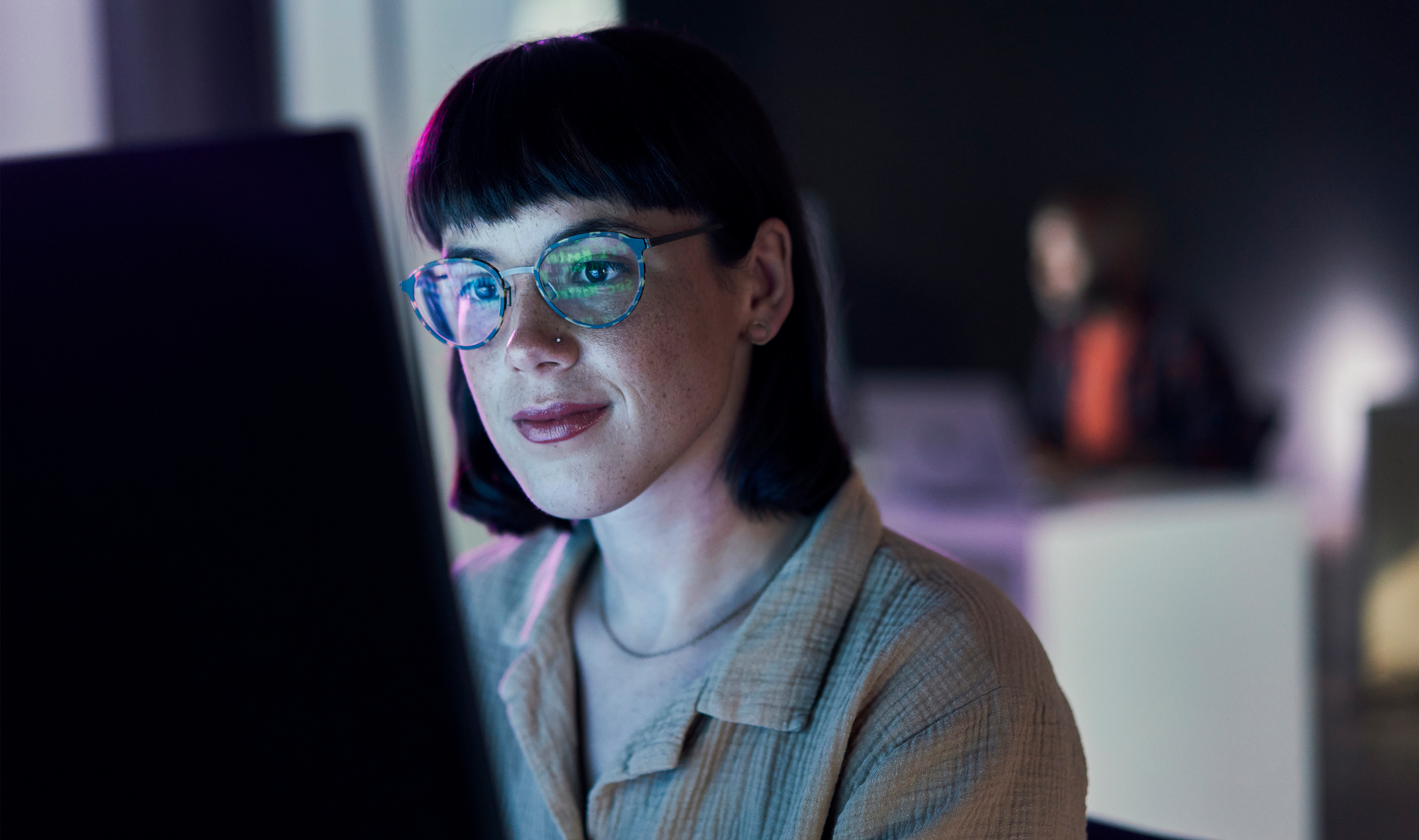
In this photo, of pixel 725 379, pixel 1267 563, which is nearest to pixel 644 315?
pixel 725 379

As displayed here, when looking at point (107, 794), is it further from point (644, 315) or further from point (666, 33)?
point (666, 33)

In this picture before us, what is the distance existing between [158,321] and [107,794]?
0.56 feet

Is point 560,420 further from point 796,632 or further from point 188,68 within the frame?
point 188,68

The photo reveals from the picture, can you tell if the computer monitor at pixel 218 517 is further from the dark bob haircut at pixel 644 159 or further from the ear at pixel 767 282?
the ear at pixel 767 282

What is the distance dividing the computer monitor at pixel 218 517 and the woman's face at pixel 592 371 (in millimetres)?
452

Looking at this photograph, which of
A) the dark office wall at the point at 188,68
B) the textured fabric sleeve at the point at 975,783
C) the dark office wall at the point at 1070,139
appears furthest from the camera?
the dark office wall at the point at 1070,139

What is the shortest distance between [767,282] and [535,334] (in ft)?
0.83

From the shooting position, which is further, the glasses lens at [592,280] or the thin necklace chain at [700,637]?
the thin necklace chain at [700,637]

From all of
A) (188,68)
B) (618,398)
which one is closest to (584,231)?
(618,398)

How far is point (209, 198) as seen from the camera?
377 millimetres

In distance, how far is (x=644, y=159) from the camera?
2.76 feet

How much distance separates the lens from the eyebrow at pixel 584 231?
825 mm

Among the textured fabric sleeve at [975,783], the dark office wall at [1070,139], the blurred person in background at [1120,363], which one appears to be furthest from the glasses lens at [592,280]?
the dark office wall at [1070,139]

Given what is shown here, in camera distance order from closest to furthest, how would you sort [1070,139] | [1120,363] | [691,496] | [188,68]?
[691,496] < [188,68] < [1120,363] < [1070,139]
